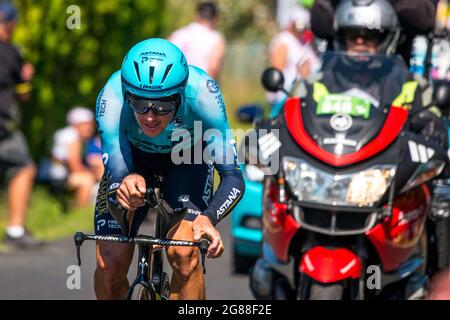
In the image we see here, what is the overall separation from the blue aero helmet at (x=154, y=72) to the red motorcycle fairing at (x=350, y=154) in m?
1.17

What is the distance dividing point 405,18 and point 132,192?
3.61 meters

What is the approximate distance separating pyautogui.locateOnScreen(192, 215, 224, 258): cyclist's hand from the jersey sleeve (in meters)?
0.71

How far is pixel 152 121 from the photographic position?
6484mm

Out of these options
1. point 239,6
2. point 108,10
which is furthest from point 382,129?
point 239,6

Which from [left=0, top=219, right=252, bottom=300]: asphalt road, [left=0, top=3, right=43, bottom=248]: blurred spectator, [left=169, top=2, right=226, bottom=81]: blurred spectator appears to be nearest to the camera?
[left=0, top=219, right=252, bottom=300]: asphalt road

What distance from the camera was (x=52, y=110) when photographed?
15.1 meters

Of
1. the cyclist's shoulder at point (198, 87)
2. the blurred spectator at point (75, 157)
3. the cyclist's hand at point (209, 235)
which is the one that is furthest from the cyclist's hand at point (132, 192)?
the blurred spectator at point (75, 157)

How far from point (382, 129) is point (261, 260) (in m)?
1.11

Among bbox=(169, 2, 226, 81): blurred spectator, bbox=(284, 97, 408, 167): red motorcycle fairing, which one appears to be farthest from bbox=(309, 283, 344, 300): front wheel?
bbox=(169, 2, 226, 81): blurred spectator

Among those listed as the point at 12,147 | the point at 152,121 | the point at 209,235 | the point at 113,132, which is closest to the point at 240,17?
the point at 12,147

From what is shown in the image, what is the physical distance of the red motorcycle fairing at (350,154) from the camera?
7453 millimetres

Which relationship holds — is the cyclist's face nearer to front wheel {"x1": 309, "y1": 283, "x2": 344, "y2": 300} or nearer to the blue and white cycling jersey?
the blue and white cycling jersey

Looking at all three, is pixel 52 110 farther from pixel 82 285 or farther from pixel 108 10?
pixel 82 285

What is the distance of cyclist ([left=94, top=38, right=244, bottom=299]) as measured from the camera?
645 cm
